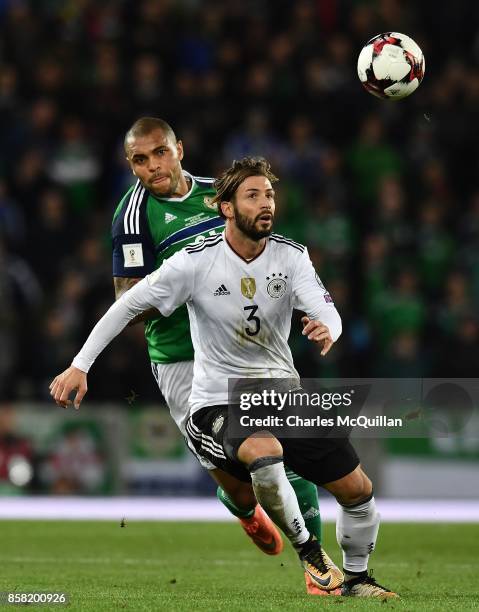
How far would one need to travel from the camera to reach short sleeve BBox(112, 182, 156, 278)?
812 cm

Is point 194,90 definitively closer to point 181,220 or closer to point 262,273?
point 181,220

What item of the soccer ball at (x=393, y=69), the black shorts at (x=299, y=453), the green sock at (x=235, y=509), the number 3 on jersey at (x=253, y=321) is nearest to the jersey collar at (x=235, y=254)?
the number 3 on jersey at (x=253, y=321)

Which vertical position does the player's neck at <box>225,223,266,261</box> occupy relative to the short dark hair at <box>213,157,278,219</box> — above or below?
below

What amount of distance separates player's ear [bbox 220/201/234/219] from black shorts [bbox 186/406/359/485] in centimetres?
95

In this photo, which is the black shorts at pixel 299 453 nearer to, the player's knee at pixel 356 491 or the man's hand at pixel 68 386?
the player's knee at pixel 356 491

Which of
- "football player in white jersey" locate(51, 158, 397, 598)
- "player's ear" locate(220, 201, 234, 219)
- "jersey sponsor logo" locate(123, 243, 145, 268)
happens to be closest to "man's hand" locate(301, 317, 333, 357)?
"football player in white jersey" locate(51, 158, 397, 598)

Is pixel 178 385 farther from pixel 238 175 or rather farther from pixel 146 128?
pixel 238 175

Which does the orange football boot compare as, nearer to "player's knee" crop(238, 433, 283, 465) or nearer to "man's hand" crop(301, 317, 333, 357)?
"player's knee" crop(238, 433, 283, 465)

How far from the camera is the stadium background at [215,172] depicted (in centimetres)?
1412

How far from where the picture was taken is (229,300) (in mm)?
6953

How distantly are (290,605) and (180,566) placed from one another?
2757 mm

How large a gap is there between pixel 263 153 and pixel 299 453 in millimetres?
9500

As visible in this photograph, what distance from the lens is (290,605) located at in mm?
6242

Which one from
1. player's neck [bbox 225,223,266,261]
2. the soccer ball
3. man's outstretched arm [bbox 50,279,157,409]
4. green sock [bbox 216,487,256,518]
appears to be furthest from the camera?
the soccer ball
